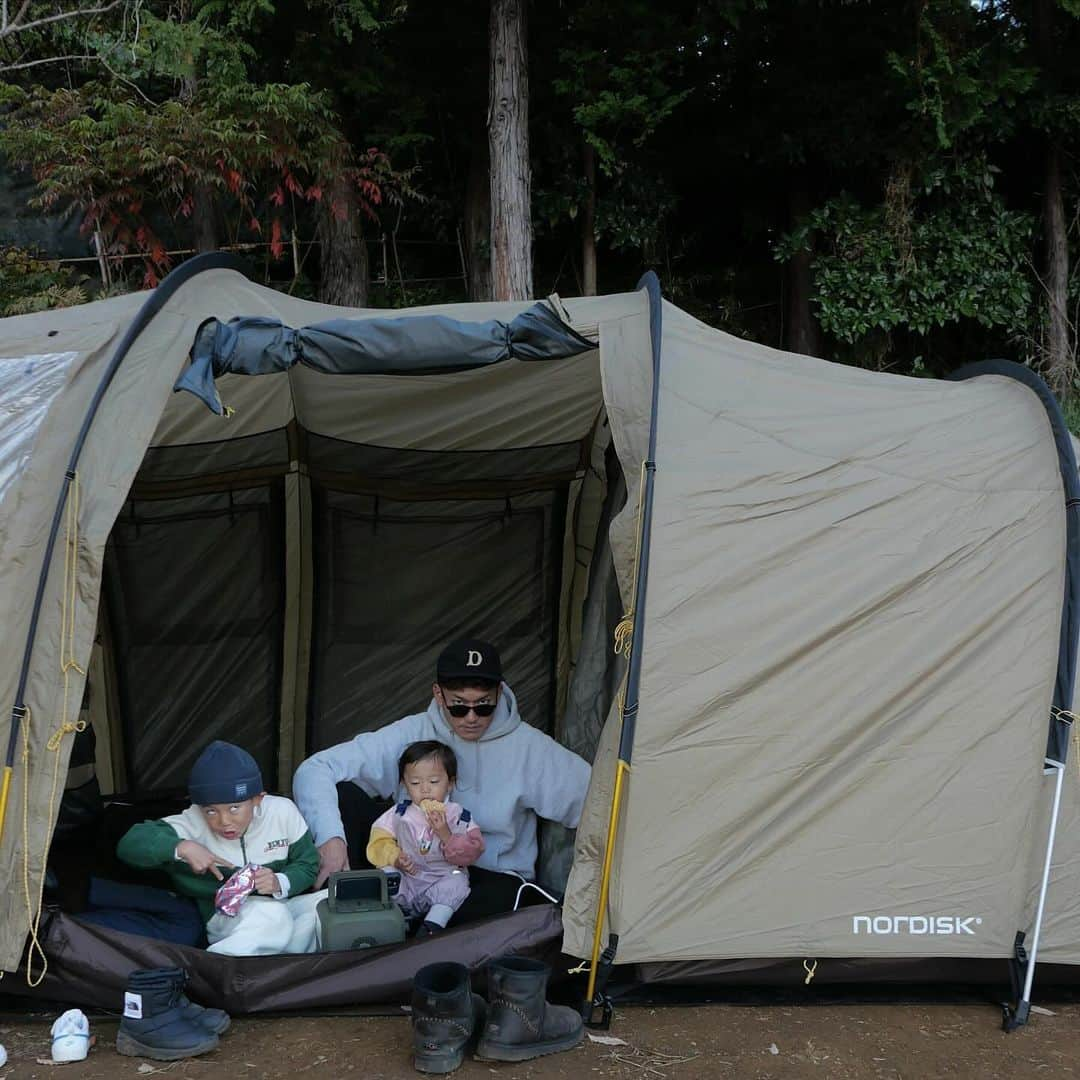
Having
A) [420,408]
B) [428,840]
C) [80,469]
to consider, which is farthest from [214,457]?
[428,840]

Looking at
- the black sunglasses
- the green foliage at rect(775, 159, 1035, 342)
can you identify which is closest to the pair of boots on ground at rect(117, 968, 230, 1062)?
the black sunglasses

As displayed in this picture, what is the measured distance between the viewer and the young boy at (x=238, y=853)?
129 inches

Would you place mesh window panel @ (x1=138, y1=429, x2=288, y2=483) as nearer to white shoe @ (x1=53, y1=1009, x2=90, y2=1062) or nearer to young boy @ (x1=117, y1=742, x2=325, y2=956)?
young boy @ (x1=117, y1=742, x2=325, y2=956)

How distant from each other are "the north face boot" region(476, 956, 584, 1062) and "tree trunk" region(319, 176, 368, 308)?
6.21 m

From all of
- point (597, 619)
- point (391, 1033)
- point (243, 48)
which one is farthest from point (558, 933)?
point (243, 48)

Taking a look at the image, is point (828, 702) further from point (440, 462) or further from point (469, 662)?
point (440, 462)

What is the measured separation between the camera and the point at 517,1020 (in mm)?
Answer: 2908

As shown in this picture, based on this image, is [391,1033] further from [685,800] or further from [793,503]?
[793,503]

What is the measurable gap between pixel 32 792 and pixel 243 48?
569cm

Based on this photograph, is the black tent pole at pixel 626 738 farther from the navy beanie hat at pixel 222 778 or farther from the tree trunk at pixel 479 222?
the tree trunk at pixel 479 222

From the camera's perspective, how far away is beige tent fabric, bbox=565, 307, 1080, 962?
10.2 feet

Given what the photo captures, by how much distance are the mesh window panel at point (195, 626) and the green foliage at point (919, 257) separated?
4.72 metres

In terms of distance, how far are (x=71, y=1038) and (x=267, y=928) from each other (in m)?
0.55

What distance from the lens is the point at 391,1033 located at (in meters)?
3.06
